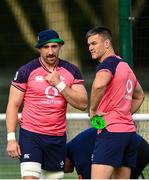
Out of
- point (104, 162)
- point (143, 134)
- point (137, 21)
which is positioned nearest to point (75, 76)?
point (104, 162)

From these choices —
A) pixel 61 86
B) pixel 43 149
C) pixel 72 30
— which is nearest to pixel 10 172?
pixel 43 149

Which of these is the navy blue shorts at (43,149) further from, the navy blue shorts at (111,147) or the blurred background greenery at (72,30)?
the blurred background greenery at (72,30)

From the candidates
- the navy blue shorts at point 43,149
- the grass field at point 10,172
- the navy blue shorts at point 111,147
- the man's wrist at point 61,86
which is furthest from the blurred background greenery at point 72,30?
the man's wrist at point 61,86

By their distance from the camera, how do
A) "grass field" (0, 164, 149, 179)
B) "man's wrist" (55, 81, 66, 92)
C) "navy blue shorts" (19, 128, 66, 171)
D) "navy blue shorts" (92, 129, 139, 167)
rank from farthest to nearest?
"grass field" (0, 164, 149, 179)
"navy blue shorts" (19, 128, 66, 171)
"man's wrist" (55, 81, 66, 92)
"navy blue shorts" (92, 129, 139, 167)

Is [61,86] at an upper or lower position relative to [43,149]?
upper

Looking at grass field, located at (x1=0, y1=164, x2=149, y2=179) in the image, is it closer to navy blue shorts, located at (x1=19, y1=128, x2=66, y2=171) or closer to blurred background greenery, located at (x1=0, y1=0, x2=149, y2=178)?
blurred background greenery, located at (x1=0, y1=0, x2=149, y2=178)

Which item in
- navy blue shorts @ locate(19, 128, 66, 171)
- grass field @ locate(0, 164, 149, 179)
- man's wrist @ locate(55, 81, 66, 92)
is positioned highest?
man's wrist @ locate(55, 81, 66, 92)

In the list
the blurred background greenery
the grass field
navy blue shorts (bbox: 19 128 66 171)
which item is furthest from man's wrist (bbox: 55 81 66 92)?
the grass field

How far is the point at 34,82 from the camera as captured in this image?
736 centimetres

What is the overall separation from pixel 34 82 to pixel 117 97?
0.74 m

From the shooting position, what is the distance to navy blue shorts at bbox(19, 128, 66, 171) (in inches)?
290

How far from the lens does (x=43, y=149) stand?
7.42 meters

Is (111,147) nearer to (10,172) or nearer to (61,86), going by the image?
(61,86)

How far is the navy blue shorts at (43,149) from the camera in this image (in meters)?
7.36
